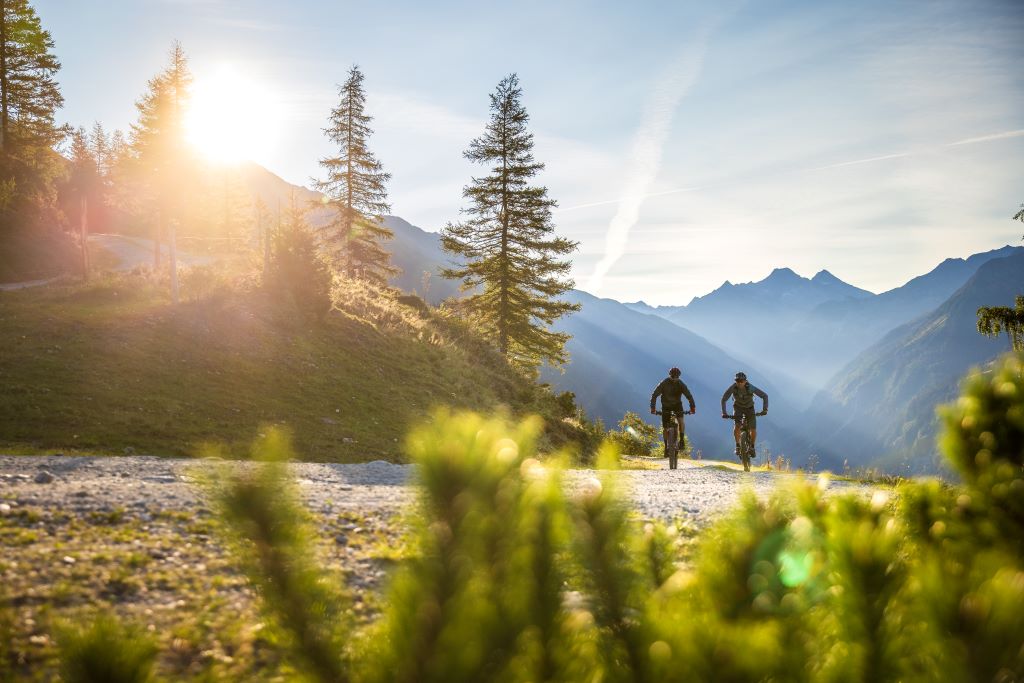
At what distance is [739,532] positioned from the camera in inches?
43.3

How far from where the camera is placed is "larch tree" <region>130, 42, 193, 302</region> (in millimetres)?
29172

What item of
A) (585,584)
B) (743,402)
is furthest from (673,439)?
(585,584)

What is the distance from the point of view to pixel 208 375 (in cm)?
1717

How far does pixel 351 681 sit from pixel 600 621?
45 centimetres

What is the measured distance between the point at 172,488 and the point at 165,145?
28226 millimetres

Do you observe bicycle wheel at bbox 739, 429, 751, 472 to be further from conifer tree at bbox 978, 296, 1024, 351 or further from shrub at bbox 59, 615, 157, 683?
shrub at bbox 59, 615, 157, 683

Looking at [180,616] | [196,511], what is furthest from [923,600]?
[196,511]

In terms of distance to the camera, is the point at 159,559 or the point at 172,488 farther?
the point at 172,488

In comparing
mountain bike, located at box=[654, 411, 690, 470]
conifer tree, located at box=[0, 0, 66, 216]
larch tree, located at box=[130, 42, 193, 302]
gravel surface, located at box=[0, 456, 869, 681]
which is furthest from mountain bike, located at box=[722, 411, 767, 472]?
conifer tree, located at box=[0, 0, 66, 216]

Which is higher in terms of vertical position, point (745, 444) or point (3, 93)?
point (3, 93)

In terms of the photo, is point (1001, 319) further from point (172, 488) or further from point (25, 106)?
point (25, 106)

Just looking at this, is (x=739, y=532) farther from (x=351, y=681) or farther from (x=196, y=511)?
(x=196, y=511)

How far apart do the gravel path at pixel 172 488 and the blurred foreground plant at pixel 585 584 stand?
3975 millimetres

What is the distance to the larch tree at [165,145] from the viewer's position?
29172 mm
